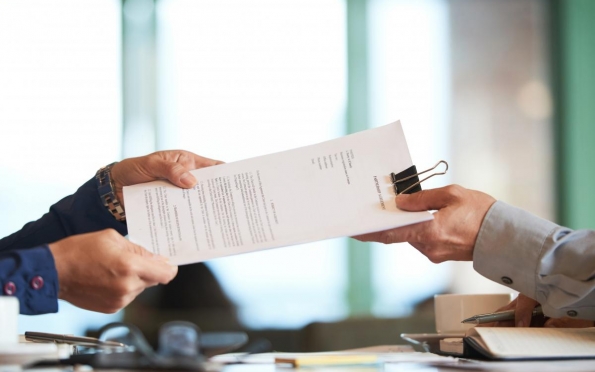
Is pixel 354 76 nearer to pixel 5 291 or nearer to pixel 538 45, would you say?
pixel 538 45

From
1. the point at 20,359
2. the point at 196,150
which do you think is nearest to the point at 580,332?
the point at 20,359

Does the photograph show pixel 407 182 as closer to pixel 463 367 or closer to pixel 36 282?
pixel 463 367

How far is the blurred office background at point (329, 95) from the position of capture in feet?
12.9

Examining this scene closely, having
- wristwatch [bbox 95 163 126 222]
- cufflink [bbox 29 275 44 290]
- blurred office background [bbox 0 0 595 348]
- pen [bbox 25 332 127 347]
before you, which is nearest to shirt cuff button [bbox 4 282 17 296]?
cufflink [bbox 29 275 44 290]

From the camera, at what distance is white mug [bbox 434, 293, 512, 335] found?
1.34 metres

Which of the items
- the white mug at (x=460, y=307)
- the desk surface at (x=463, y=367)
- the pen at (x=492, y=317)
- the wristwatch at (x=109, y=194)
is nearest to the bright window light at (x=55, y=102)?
the wristwatch at (x=109, y=194)

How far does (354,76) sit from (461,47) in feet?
2.29

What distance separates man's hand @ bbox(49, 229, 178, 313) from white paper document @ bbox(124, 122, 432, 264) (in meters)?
0.06

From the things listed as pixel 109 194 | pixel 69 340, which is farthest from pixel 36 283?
pixel 109 194

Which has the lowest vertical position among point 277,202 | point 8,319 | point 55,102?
point 8,319

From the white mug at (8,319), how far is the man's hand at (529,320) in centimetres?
84

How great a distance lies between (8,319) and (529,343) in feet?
2.48

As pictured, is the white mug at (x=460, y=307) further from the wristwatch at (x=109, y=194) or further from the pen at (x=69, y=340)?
the wristwatch at (x=109, y=194)

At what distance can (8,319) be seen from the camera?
0.83 m
